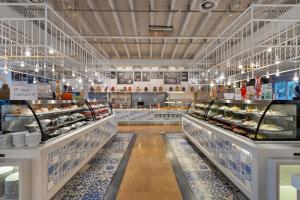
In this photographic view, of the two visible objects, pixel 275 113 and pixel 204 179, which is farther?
pixel 204 179

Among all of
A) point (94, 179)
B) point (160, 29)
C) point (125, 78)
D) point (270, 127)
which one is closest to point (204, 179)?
point (270, 127)

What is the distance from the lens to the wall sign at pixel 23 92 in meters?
3.44

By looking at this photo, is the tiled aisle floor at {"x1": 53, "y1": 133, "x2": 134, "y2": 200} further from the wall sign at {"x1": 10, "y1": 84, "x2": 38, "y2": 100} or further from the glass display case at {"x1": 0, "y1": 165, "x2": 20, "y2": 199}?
the wall sign at {"x1": 10, "y1": 84, "x2": 38, "y2": 100}

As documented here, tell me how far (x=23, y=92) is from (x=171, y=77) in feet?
48.9

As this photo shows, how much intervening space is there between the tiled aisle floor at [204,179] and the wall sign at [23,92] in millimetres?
2985

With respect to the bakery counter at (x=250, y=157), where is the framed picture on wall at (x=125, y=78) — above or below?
above

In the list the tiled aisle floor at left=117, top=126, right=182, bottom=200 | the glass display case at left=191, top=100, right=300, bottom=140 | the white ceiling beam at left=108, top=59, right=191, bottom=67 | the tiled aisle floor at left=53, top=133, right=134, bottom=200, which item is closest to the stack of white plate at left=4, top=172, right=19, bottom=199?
the tiled aisle floor at left=53, top=133, right=134, bottom=200

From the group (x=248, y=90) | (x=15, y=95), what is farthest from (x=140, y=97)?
(x=15, y=95)

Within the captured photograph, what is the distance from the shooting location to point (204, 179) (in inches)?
183

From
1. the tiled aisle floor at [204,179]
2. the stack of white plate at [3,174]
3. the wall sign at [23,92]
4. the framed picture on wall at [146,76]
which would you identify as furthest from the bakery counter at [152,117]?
the stack of white plate at [3,174]

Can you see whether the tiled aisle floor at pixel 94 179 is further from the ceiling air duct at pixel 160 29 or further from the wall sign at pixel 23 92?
the ceiling air duct at pixel 160 29

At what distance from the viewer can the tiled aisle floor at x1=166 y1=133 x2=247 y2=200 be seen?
3.91m

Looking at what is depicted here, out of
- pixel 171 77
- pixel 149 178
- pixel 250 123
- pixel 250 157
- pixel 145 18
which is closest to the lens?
pixel 250 157

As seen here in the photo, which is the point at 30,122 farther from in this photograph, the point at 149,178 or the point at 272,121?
the point at 272,121
